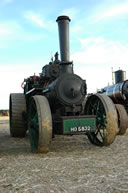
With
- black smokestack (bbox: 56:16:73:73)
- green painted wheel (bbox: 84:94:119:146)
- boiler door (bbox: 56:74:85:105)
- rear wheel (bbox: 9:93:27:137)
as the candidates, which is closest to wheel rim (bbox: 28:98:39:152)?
boiler door (bbox: 56:74:85:105)

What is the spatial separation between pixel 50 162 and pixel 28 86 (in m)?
4.62

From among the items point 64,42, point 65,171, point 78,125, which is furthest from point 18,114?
point 65,171

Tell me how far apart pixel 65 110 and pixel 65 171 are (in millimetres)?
2215

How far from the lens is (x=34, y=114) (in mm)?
5594

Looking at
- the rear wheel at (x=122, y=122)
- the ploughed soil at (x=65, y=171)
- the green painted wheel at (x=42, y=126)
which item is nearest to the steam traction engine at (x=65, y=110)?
the green painted wheel at (x=42, y=126)

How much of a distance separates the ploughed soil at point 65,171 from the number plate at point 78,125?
0.47 meters

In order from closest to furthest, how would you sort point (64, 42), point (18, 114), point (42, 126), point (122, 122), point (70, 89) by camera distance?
1. point (42, 126)
2. point (70, 89)
3. point (64, 42)
4. point (18, 114)
5. point (122, 122)

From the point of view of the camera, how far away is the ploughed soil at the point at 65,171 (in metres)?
2.87

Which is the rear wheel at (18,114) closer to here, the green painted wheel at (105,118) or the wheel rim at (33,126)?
the wheel rim at (33,126)

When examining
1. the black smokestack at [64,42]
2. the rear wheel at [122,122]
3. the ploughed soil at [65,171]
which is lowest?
the ploughed soil at [65,171]

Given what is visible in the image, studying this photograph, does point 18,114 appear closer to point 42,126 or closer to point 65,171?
point 42,126

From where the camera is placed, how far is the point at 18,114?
286 inches

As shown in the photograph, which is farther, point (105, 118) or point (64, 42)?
point (64, 42)

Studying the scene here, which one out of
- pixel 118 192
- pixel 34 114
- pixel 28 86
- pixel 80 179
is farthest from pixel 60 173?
pixel 28 86
